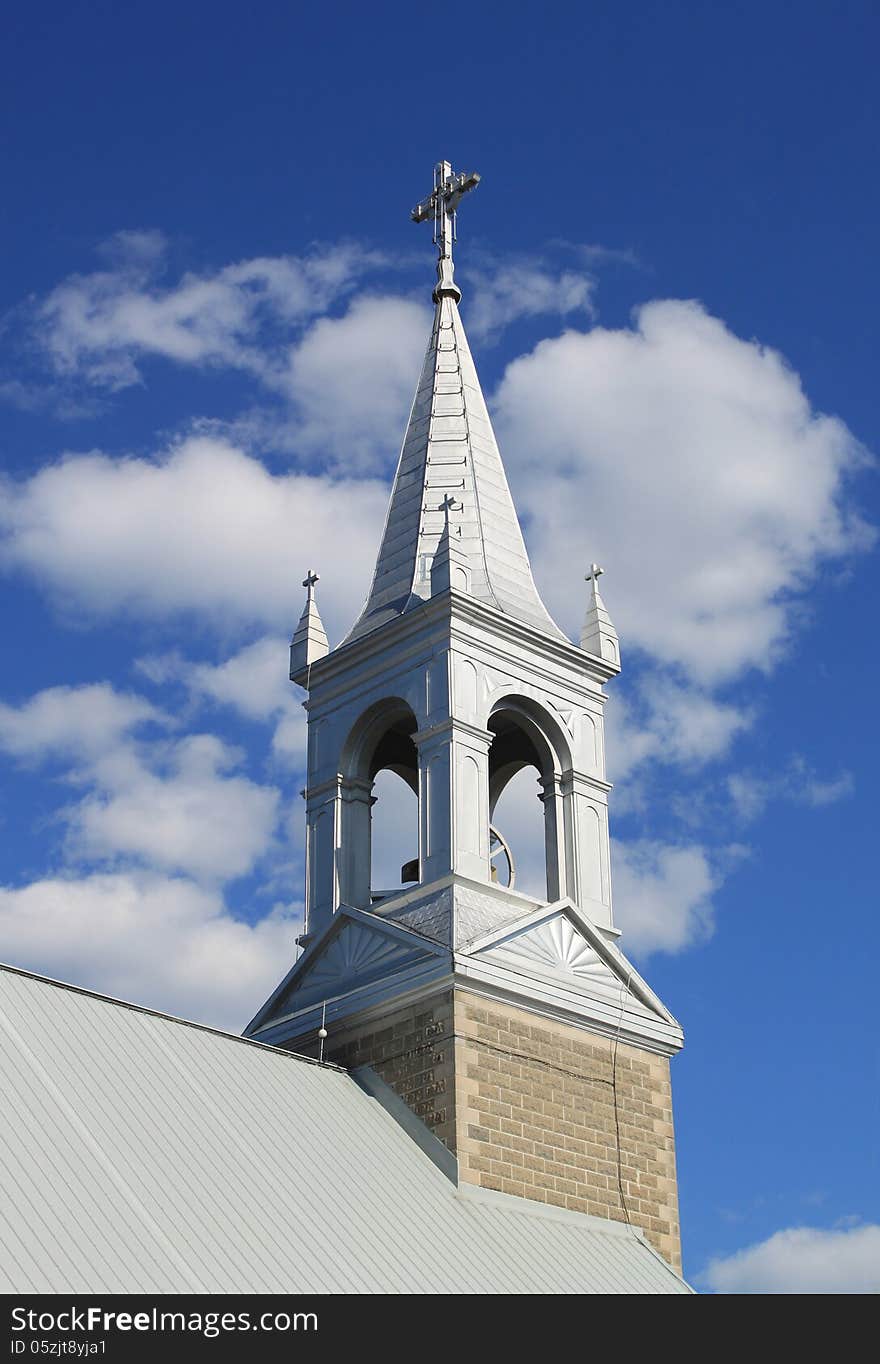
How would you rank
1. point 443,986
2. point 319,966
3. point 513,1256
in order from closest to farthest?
point 513,1256 < point 443,986 < point 319,966

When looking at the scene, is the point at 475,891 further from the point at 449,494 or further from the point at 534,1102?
the point at 449,494

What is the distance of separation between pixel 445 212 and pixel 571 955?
14596 millimetres

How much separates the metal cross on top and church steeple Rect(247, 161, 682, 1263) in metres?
3.32

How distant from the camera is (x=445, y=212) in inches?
1363

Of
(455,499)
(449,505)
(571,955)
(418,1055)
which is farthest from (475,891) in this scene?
(455,499)

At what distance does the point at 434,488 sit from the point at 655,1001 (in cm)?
906

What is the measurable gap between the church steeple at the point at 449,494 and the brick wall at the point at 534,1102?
649cm

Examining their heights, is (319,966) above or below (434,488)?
below

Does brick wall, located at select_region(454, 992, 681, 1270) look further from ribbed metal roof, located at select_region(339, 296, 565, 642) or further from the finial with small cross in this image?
the finial with small cross

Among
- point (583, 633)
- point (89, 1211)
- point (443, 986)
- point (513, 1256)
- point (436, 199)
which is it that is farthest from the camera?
point (436, 199)

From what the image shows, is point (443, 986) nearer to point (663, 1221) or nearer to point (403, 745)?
point (663, 1221)

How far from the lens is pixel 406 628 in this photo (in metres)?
28.5

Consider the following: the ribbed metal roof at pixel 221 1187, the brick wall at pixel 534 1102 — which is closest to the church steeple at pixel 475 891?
the brick wall at pixel 534 1102

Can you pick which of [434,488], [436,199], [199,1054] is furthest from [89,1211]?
[436,199]
